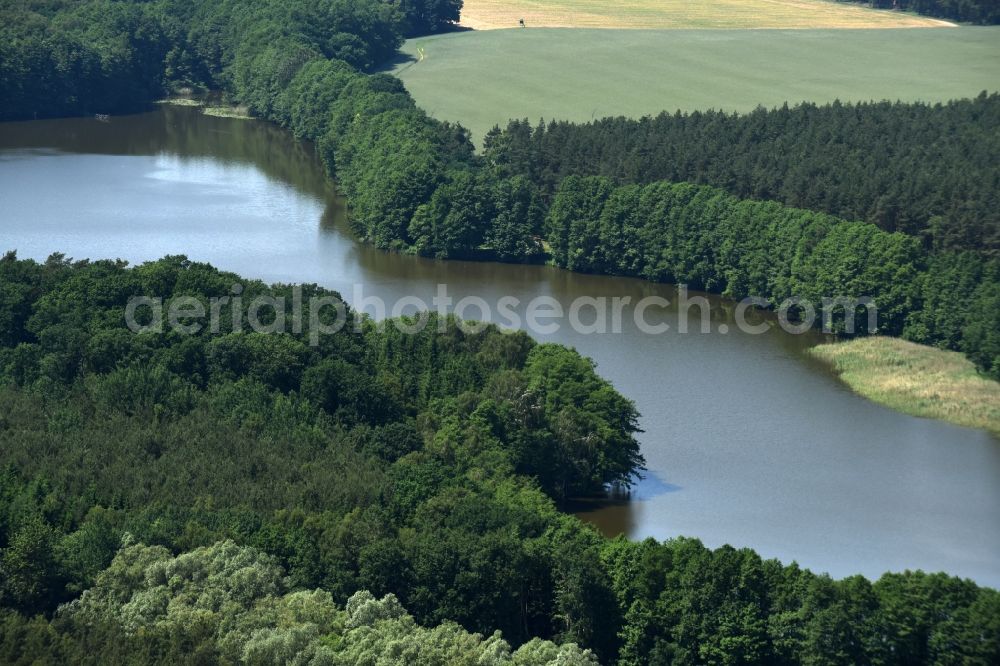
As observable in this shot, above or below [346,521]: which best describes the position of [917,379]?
below

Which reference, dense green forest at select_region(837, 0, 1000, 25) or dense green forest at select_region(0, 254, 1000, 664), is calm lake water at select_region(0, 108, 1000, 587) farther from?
dense green forest at select_region(837, 0, 1000, 25)

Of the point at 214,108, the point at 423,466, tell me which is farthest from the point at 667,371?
the point at 214,108

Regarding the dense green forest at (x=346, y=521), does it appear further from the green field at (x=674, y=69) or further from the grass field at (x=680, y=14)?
the grass field at (x=680, y=14)

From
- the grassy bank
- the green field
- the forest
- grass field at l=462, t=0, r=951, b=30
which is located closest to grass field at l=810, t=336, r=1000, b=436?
the forest

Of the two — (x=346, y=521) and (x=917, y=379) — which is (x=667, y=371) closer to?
(x=917, y=379)

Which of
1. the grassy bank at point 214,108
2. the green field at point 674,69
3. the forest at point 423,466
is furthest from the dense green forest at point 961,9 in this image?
the forest at point 423,466

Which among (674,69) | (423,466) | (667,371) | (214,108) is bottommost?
(667,371)

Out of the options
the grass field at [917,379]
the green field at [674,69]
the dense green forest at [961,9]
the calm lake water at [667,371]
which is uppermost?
the dense green forest at [961,9]
